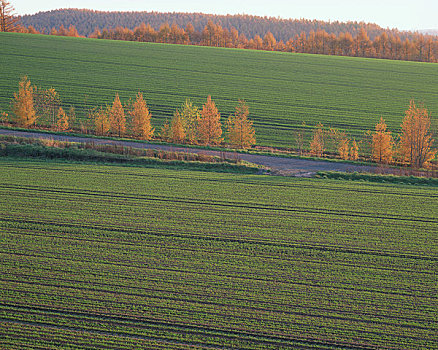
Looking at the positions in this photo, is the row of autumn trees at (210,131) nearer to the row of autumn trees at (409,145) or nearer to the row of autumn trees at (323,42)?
the row of autumn trees at (409,145)

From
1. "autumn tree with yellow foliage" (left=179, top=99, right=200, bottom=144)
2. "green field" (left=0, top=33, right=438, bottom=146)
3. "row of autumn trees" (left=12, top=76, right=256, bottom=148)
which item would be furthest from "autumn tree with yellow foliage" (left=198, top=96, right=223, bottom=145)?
"green field" (left=0, top=33, right=438, bottom=146)

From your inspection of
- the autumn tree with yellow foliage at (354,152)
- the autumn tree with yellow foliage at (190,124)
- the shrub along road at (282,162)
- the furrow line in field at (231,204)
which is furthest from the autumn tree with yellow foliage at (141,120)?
the autumn tree with yellow foliage at (354,152)

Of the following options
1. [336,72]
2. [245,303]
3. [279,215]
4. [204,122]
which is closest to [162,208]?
[279,215]

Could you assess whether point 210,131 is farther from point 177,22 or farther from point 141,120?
point 177,22

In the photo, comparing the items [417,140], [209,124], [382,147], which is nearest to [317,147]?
[382,147]

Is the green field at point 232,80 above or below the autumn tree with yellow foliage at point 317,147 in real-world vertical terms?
above

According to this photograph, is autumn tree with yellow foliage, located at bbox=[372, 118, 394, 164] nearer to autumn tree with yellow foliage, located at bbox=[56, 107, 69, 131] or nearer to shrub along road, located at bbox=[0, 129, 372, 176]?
shrub along road, located at bbox=[0, 129, 372, 176]

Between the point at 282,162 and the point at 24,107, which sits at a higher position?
the point at 24,107
